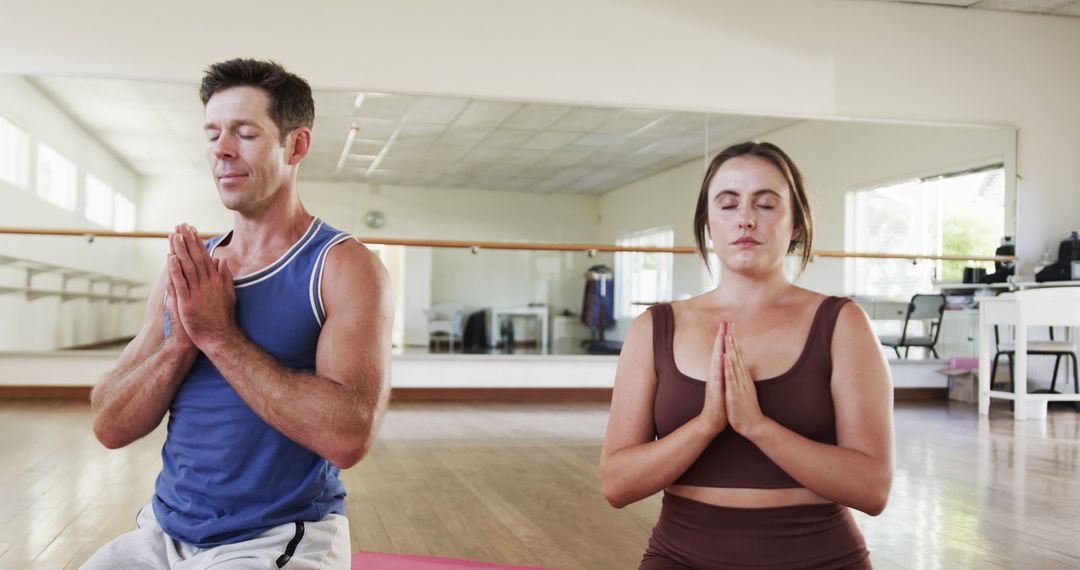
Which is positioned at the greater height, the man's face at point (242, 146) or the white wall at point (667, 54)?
the white wall at point (667, 54)

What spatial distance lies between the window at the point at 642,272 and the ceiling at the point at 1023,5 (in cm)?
244

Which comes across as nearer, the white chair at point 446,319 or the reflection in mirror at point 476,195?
the reflection in mirror at point 476,195

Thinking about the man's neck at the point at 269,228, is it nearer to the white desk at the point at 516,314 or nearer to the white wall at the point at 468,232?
the white wall at the point at 468,232

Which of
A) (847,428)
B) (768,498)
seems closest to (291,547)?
(768,498)

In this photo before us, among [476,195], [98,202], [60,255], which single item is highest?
[476,195]

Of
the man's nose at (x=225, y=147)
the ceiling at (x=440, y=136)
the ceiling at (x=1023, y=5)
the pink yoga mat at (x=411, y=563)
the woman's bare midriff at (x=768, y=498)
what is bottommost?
the pink yoga mat at (x=411, y=563)

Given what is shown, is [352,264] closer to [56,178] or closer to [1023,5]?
[56,178]

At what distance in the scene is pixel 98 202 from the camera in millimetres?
5820

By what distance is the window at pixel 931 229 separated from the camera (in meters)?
6.58

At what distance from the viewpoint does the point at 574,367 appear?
6254 mm

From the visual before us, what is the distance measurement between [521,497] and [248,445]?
2121mm

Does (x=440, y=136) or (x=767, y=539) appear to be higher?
(x=440, y=136)

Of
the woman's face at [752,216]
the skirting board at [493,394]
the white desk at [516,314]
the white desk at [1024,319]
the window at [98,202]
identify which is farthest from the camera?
the white desk at [516,314]

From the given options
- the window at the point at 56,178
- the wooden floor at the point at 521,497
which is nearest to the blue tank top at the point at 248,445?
the wooden floor at the point at 521,497
